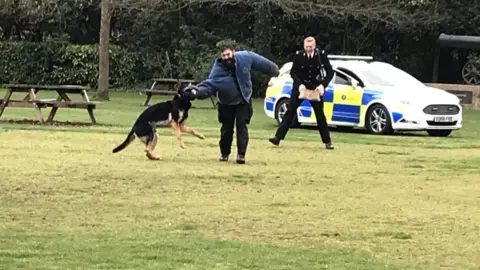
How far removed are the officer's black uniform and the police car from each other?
4.31 metres

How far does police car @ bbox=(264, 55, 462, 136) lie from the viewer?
66.8 ft

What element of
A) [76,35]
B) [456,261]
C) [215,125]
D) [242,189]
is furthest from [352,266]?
[76,35]

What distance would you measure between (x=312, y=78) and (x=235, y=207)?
22.8 ft

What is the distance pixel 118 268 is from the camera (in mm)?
6637

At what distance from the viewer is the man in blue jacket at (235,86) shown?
13359 mm

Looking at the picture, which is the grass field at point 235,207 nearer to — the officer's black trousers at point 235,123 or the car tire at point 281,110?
the officer's black trousers at point 235,123

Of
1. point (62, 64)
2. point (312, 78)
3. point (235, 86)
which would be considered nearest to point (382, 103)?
point (312, 78)

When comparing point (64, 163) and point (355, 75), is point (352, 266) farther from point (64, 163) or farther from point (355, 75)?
point (355, 75)

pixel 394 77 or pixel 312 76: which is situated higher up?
pixel 312 76

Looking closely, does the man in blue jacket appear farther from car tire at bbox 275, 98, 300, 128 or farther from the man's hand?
car tire at bbox 275, 98, 300, 128

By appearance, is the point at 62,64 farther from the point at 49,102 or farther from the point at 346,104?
the point at 346,104

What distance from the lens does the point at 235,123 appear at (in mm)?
13711

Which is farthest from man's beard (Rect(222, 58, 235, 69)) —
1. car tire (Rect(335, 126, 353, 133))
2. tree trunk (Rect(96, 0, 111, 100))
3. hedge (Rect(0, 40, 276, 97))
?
hedge (Rect(0, 40, 276, 97))

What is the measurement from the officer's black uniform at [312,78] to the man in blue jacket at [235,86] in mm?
2418
